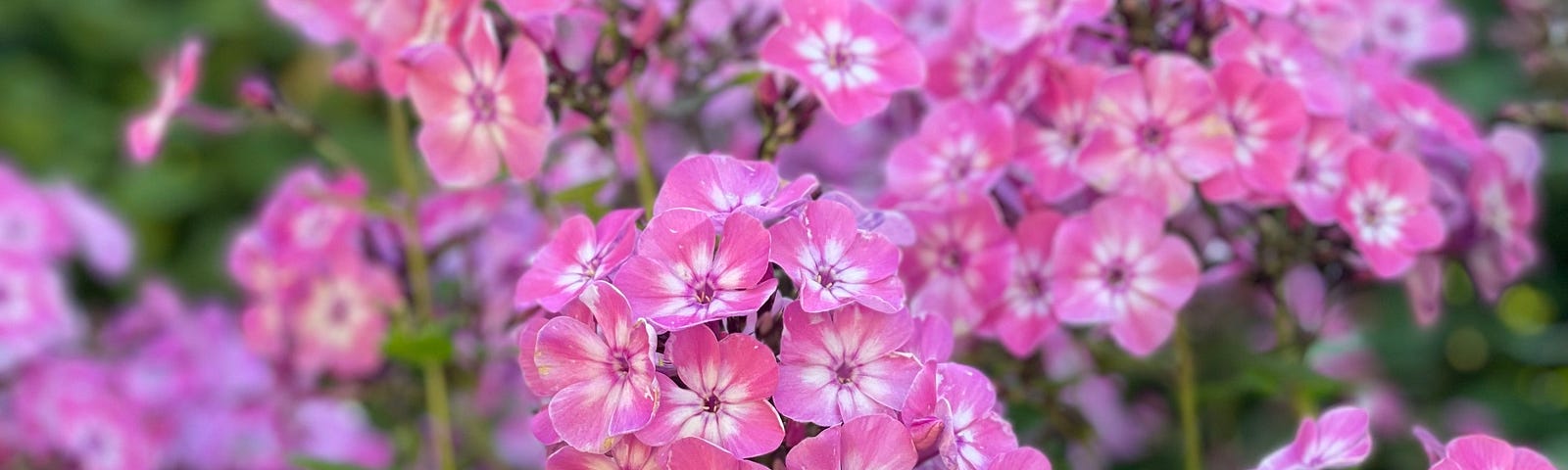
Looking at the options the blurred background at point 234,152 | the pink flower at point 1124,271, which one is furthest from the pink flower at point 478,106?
the blurred background at point 234,152

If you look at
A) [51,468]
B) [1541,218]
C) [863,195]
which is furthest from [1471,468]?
[51,468]

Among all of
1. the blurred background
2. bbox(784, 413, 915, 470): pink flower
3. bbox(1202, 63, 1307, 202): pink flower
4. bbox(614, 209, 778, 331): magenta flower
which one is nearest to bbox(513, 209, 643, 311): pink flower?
bbox(614, 209, 778, 331): magenta flower

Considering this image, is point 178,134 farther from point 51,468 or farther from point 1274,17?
point 1274,17

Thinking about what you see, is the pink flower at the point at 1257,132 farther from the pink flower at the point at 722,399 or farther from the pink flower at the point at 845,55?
the pink flower at the point at 722,399

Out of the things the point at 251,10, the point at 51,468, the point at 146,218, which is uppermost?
the point at 251,10

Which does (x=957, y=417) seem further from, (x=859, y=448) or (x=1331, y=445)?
(x=1331, y=445)
